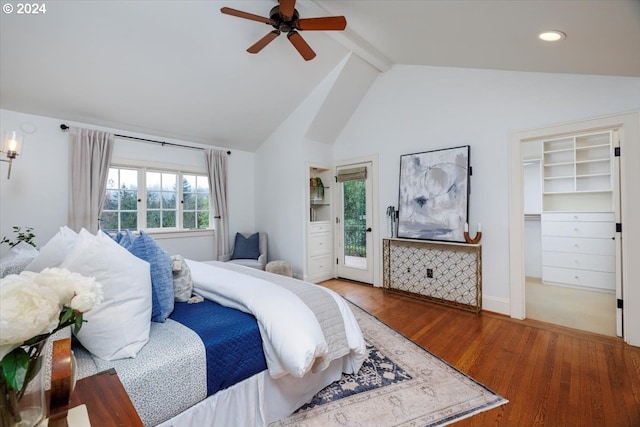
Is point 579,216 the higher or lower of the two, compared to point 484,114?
lower

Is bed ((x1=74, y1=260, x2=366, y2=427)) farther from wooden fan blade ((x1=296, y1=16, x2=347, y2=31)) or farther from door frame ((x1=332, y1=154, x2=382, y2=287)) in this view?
door frame ((x1=332, y1=154, x2=382, y2=287))

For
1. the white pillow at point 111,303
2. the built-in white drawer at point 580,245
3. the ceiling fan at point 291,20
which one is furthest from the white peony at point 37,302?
the built-in white drawer at point 580,245

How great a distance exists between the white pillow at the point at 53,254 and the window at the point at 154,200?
2.95 m

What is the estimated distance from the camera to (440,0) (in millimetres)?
2025

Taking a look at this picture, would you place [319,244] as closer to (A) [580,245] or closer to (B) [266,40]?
(B) [266,40]

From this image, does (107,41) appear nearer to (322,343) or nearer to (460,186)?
(322,343)

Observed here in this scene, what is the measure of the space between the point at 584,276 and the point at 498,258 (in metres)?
1.81

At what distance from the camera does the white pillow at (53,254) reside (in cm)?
125

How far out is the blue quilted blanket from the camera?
1.31m

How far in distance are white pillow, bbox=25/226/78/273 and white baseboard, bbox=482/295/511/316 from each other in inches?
147

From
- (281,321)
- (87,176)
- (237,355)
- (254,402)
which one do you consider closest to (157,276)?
(237,355)

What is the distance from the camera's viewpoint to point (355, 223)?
4.64 m

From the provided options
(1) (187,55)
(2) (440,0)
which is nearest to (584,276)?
(2) (440,0)

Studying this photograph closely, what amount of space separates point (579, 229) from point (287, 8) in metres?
4.60
